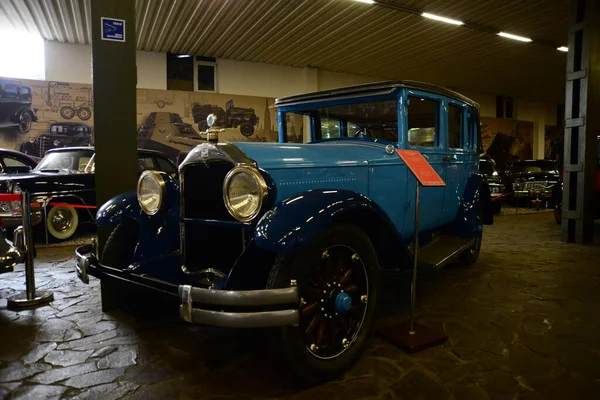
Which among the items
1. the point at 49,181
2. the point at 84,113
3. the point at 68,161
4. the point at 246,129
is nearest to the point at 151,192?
the point at 49,181

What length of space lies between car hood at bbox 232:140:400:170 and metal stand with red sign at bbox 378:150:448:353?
315mm

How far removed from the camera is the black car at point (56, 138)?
9.41 m

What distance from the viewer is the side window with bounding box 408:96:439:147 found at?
3426 millimetres

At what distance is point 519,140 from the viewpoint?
17734mm

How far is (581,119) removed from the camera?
246 inches

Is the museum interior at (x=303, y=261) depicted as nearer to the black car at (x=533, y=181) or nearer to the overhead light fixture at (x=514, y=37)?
the overhead light fixture at (x=514, y=37)

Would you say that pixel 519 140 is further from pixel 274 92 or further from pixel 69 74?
pixel 69 74

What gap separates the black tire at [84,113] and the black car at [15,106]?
898mm

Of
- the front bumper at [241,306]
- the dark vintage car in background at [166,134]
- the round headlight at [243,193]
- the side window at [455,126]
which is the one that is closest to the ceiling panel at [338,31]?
the dark vintage car in background at [166,134]

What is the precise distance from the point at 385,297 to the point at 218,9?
259 inches

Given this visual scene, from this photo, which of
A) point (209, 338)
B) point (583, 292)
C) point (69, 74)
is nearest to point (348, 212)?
point (209, 338)

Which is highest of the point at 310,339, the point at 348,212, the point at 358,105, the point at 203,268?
the point at 358,105

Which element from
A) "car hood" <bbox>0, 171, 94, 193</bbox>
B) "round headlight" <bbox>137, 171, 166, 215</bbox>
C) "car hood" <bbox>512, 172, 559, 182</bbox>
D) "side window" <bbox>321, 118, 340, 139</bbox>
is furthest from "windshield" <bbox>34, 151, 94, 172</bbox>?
"car hood" <bbox>512, 172, 559, 182</bbox>

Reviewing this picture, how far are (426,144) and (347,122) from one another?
73cm
